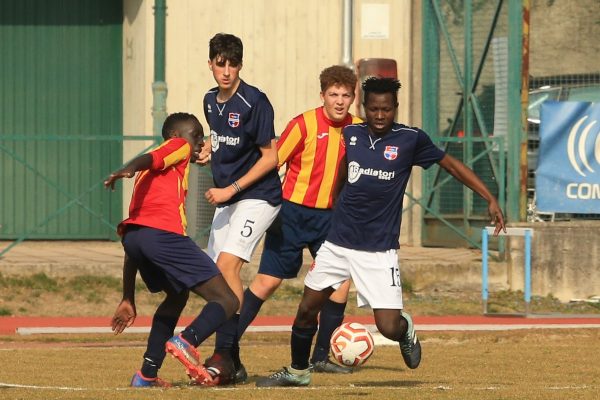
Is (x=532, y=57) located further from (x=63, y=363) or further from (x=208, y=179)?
(x=63, y=363)

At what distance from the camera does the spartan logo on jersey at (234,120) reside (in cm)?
1053

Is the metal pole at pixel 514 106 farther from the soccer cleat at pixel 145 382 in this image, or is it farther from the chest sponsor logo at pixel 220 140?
the soccer cleat at pixel 145 382

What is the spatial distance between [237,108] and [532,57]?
9.98 metres

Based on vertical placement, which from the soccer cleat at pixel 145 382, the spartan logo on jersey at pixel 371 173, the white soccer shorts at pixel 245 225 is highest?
the spartan logo on jersey at pixel 371 173

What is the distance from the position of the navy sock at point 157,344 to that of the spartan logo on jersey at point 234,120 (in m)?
1.42

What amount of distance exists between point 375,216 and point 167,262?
1.37 m

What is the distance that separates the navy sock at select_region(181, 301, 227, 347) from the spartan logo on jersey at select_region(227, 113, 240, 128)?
1394 millimetres

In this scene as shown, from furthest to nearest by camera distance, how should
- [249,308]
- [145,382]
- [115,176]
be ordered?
[249,308], [145,382], [115,176]

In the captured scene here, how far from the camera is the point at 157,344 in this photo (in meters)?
9.90

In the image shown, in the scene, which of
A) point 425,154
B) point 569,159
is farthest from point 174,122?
point 569,159


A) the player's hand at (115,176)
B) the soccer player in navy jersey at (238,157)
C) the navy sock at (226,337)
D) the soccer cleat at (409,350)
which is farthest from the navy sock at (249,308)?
the player's hand at (115,176)

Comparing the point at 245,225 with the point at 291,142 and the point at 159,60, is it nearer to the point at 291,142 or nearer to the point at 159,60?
the point at 291,142

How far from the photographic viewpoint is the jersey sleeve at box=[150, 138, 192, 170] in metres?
9.70

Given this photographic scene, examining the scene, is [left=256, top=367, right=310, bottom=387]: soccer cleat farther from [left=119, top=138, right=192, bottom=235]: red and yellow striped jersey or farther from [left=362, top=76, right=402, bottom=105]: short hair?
[left=362, top=76, right=402, bottom=105]: short hair
